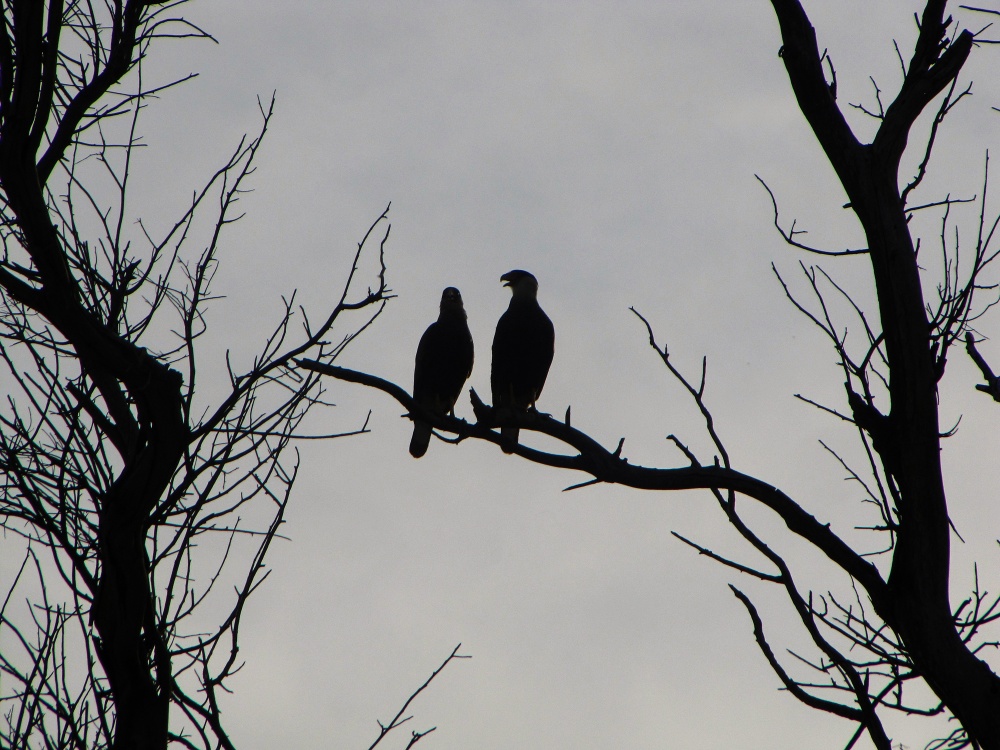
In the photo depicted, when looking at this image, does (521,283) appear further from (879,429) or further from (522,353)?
(879,429)

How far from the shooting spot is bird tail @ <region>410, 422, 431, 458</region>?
642 centimetres

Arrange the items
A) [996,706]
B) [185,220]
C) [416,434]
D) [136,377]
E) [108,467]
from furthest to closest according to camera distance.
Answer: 1. [416,434]
2. [185,220]
3. [108,467]
4. [136,377]
5. [996,706]

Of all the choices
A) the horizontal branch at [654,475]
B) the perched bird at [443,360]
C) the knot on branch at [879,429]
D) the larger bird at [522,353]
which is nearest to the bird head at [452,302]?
the perched bird at [443,360]

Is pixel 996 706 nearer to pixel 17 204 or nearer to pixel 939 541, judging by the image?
pixel 939 541

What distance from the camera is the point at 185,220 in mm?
2773

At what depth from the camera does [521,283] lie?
6.54 meters

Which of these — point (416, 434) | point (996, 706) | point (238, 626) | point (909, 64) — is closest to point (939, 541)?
point (996, 706)

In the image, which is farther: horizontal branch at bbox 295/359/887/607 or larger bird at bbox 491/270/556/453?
larger bird at bbox 491/270/556/453

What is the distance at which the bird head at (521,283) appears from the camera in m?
6.44

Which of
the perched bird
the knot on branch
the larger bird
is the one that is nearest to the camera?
the knot on branch

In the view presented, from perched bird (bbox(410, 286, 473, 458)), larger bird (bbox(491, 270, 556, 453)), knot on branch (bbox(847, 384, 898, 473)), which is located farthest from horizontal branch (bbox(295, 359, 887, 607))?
perched bird (bbox(410, 286, 473, 458))

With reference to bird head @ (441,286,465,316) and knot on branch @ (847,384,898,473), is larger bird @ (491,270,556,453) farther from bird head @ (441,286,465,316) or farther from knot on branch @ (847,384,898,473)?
knot on branch @ (847,384,898,473)

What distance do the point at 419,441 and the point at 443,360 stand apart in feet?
1.71

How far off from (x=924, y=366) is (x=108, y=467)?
1800 mm
